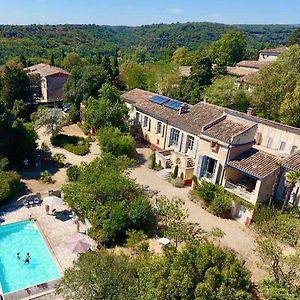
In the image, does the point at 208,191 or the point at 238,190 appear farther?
the point at 208,191

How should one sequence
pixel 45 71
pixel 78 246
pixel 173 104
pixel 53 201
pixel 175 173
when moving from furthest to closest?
pixel 45 71, pixel 173 104, pixel 175 173, pixel 53 201, pixel 78 246

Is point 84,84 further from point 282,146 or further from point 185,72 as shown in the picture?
point 282,146

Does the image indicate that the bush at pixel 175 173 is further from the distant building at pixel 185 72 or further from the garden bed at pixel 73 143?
the distant building at pixel 185 72

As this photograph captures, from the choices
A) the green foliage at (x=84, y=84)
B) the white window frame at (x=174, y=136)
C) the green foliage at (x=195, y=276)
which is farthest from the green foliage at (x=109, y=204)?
the green foliage at (x=84, y=84)

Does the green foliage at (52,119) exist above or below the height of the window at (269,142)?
below

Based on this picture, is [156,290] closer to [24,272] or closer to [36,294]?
[36,294]

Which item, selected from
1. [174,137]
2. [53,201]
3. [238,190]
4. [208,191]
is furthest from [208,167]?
[53,201]
